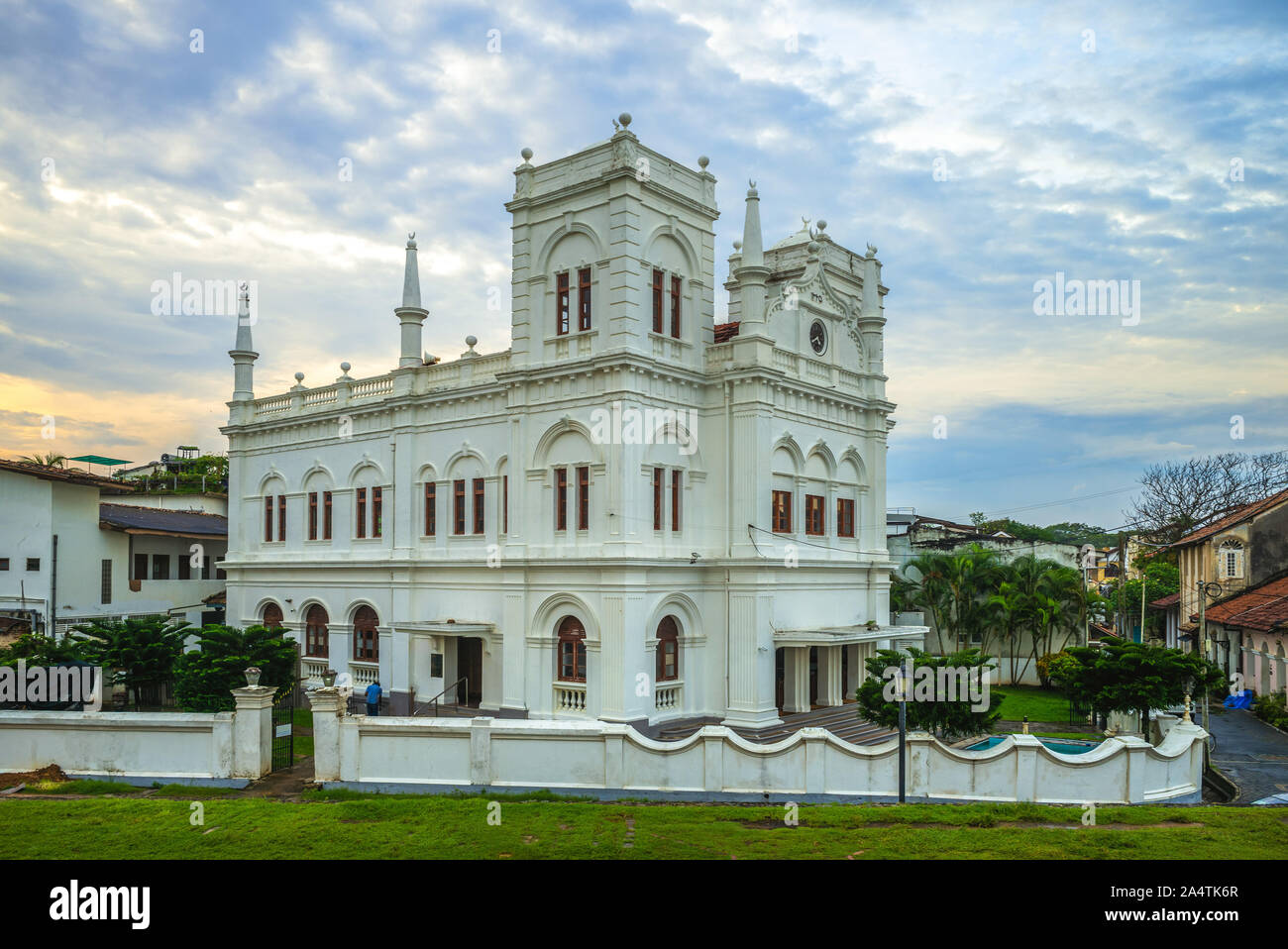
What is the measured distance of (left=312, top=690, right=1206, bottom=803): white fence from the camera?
53.6ft

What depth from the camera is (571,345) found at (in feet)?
82.2

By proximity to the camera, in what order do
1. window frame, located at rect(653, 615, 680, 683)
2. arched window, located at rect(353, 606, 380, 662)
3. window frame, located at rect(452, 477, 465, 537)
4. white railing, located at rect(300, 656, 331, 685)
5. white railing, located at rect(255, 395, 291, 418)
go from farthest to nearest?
white railing, located at rect(255, 395, 291, 418) < white railing, located at rect(300, 656, 331, 685) < arched window, located at rect(353, 606, 380, 662) < window frame, located at rect(452, 477, 465, 537) < window frame, located at rect(653, 615, 680, 683)

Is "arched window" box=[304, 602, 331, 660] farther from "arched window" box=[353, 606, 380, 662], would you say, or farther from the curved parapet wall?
the curved parapet wall

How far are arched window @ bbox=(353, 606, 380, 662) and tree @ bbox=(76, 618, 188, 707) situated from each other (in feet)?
18.5

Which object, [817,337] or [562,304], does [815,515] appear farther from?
[562,304]

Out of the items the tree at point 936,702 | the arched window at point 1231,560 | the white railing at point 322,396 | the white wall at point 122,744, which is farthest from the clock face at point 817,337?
the arched window at point 1231,560

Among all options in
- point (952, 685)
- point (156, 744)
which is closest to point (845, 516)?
point (952, 685)

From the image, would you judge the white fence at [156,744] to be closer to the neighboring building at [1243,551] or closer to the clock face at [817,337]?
the clock face at [817,337]
